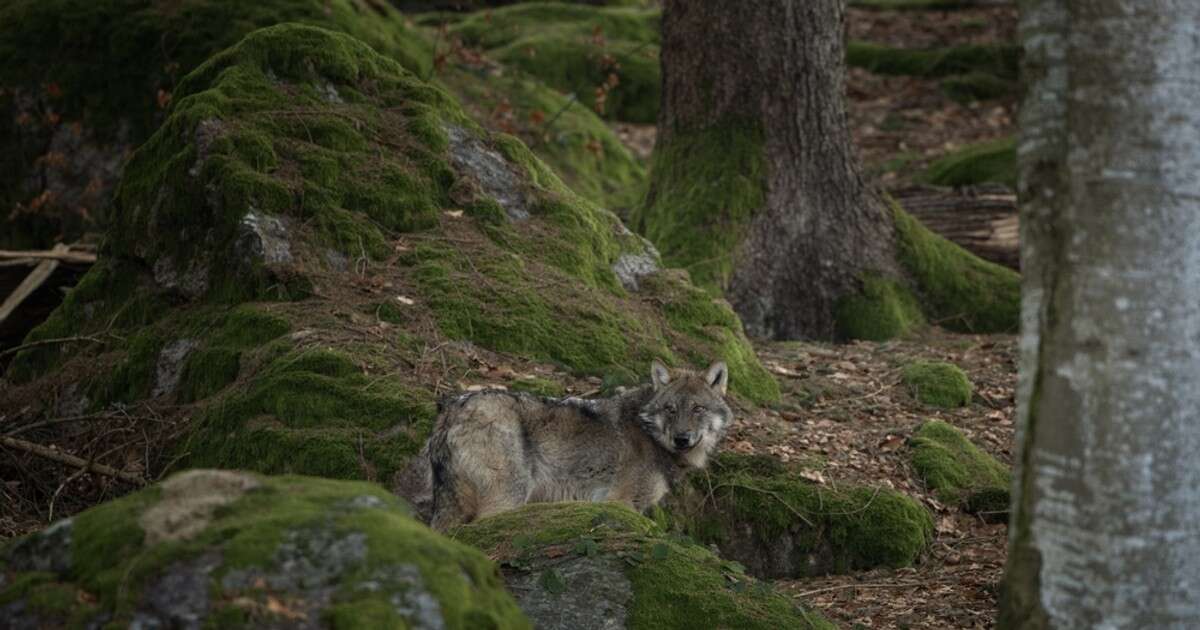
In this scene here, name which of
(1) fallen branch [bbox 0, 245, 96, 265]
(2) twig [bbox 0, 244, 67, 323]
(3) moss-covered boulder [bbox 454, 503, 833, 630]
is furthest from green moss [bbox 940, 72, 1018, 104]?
(3) moss-covered boulder [bbox 454, 503, 833, 630]

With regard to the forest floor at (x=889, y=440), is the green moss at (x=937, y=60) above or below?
above

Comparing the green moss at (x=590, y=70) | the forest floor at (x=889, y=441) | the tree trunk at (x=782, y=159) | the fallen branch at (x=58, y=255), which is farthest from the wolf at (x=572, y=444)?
the green moss at (x=590, y=70)

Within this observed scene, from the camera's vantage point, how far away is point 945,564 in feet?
29.1

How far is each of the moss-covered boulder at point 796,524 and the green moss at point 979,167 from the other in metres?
8.89

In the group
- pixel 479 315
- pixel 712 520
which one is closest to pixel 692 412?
pixel 712 520

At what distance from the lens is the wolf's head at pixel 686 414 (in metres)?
8.92

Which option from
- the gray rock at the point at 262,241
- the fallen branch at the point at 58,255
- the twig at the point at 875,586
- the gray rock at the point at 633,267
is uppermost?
the gray rock at the point at 262,241

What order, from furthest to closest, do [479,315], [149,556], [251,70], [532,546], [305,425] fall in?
1. [251,70]
2. [479,315]
3. [305,425]
4. [532,546]
5. [149,556]

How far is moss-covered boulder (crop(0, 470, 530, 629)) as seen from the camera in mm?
3988

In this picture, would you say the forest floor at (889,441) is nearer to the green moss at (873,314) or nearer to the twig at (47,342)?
the green moss at (873,314)

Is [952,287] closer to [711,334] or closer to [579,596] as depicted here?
[711,334]

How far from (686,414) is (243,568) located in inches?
206

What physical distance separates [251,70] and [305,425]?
4.03 m

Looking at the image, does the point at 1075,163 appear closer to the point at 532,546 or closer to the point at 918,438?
the point at 532,546
